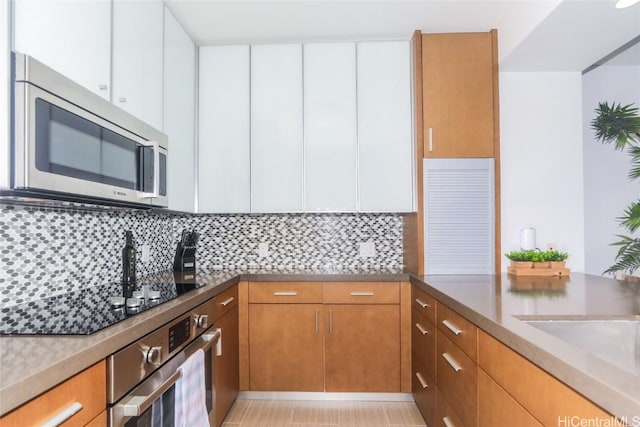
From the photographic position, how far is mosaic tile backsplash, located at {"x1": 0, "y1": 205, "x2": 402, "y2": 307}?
1.63m

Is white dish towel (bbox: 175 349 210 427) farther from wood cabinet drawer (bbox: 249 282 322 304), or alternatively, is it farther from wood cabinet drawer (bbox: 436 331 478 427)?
wood cabinet drawer (bbox: 436 331 478 427)

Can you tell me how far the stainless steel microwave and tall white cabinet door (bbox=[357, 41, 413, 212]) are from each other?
139 centimetres

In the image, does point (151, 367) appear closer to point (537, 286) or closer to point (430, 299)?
point (430, 299)

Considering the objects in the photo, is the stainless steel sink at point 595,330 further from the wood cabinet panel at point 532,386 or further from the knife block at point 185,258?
the knife block at point 185,258

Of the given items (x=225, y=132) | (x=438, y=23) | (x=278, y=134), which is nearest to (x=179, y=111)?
(x=225, y=132)

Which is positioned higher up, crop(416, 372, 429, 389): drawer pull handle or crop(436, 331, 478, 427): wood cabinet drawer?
crop(436, 331, 478, 427): wood cabinet drawer

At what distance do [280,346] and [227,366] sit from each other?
0.39 metres

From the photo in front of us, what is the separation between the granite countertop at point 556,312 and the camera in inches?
28.4

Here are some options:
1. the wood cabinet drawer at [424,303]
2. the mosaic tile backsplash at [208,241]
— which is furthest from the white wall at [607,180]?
the wood cabinet drawer at [424,303]

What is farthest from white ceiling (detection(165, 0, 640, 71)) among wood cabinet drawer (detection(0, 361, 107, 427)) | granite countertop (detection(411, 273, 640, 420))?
wood cabinet drawer (detection(0, 361, 107, 427))

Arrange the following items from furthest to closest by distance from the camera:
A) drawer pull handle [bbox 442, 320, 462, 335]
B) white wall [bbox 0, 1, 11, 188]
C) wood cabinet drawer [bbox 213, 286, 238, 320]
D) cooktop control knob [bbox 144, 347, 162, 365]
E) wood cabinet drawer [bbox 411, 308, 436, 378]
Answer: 1. wood cabinet drawer [bbox 213, 286, 238, 320]
2. wood cabinet drawer [bbox 411, 308, 436, 378]
3. drawer pull handle [bbox 442, 320, 462, 335]
4. cooktop control knob [bbox 144, 347, 162, 365]
5. white wall [bbox 0, 1, 11, 188]

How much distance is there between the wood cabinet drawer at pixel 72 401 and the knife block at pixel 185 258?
5.40 ft

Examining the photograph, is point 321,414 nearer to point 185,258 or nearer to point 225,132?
point 185,258

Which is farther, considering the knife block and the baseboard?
the knife block
